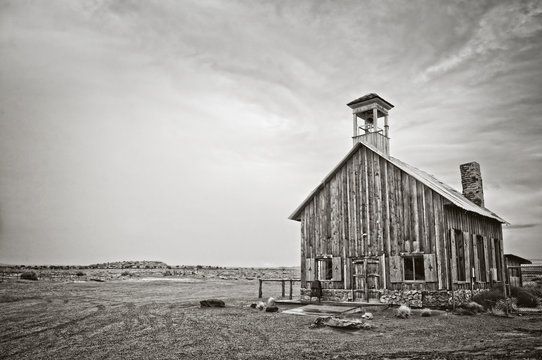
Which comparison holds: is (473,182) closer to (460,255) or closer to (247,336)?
(460,255)

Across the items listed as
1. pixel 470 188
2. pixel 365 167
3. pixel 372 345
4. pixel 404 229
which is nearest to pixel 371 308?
pixel 404 229

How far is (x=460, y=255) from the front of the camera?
21453 mm

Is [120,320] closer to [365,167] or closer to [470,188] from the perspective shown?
[365,167]

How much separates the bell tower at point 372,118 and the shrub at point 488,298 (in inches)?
335

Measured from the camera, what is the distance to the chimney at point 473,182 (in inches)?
1081

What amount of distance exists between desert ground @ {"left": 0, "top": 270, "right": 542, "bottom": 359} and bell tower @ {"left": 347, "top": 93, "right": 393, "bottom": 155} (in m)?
8.86

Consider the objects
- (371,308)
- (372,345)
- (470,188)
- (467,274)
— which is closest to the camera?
(372,345)

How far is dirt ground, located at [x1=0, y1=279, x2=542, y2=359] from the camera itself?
10.3 m

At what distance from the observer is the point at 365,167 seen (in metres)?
22.9

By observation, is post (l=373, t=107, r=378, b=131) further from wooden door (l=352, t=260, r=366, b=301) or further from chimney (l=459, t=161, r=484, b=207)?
chimney (l=459, t=161, r=484, b=207)

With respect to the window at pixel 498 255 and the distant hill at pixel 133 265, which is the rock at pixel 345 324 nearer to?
the window at pixel 498 255

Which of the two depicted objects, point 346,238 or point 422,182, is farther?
point 346,238

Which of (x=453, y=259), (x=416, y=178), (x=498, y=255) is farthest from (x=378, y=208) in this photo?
(x=498, y=255)

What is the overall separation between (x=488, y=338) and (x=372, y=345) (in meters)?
3.34
